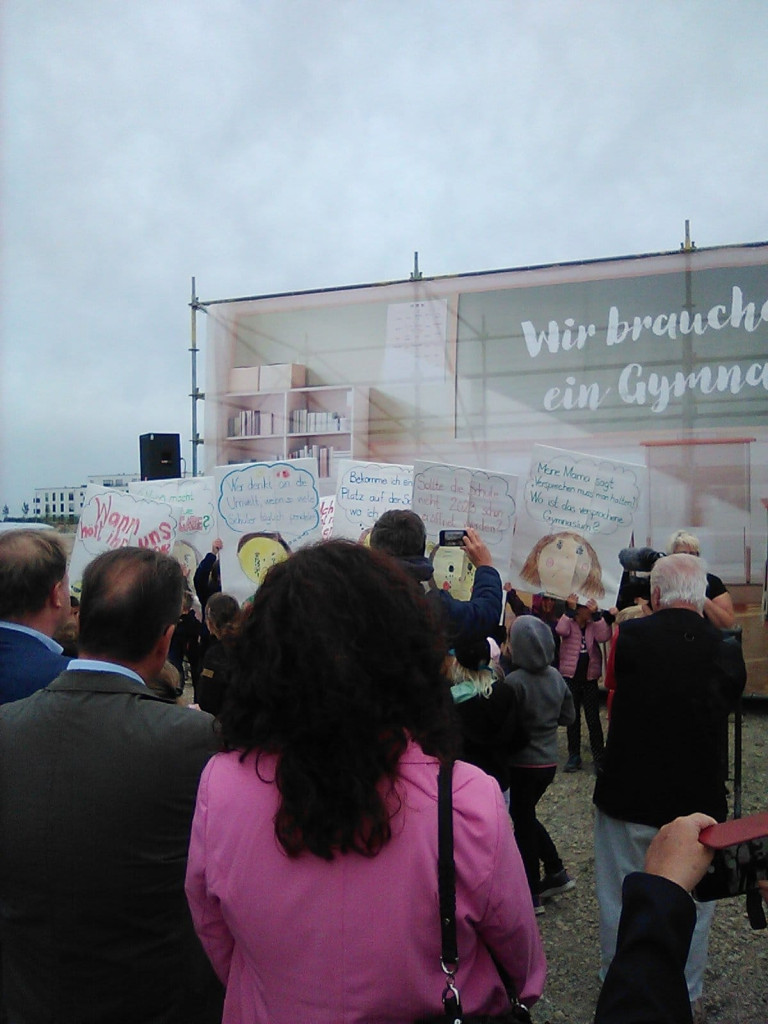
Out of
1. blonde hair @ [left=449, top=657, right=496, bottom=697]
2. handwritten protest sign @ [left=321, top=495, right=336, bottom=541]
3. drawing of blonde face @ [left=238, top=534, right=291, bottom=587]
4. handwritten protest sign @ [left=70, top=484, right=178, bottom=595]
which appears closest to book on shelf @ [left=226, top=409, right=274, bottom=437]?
handwritten protest sign @ [left=321, top=495, right=336, bottom=541]

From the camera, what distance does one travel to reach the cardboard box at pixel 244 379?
9.63m

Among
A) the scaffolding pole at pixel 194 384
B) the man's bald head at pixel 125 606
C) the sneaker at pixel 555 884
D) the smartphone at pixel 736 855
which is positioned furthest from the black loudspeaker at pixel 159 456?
the smartphone at pixel 736 855

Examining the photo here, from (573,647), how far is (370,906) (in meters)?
5.48

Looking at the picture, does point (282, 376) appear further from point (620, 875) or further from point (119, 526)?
point (620, 875)

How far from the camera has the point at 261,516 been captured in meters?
5.48

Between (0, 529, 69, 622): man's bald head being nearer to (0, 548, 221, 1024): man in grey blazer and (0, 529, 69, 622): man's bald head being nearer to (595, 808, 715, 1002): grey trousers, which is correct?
(0, 548, 221, 1024): man in grey blazer

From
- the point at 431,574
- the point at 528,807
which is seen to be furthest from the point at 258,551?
the point at 431,574

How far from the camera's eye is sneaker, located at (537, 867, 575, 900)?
402 cm

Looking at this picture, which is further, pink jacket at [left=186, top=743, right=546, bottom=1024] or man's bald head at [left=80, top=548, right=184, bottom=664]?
man's bald head at [left=80, top=548, right=184, bottom=664]

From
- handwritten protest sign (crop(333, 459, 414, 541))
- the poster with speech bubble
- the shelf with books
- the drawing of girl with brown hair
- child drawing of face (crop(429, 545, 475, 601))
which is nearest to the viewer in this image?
child drawing of face (crop(429, 545, 475, 601))

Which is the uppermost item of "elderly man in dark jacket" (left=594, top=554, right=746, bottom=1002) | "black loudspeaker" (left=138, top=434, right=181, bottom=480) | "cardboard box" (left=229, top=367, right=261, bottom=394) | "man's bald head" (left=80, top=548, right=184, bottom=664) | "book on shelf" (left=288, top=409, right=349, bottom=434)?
"cardboard box" (left=229, top=367, right=261, bottom=394)

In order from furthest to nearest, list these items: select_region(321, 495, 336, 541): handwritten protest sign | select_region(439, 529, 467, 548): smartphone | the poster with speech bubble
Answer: select_region(321, 495, 336, 541): handwritten protest sign → the poster with speech bubble → select_region(439, 529, 467, 548): smartphone

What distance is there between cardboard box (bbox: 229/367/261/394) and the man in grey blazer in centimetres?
827

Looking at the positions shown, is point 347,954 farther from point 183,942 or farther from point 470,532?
point 470,532
